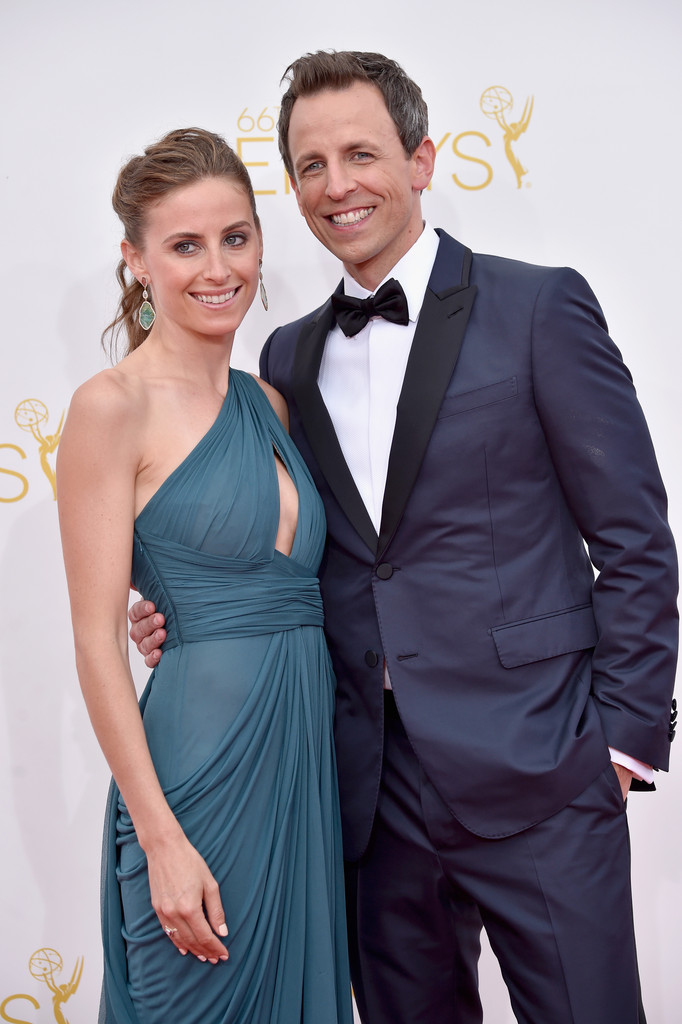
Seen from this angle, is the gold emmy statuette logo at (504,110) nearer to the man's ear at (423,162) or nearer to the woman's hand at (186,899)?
the man's ear at (423,162)

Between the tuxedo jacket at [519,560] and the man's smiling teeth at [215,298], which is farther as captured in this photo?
the man's smiling teeth at [215,298]

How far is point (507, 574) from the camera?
5.39 feet

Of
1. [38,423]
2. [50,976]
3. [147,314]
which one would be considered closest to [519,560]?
[147,314]

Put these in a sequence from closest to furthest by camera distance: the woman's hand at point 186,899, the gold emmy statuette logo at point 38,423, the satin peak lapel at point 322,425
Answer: the woman's hand at point 186,899 < the satin peak lapel at point 322,425 < the gold emmy statuette logo at point 38,423

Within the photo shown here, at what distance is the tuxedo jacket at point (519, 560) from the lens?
1608mm

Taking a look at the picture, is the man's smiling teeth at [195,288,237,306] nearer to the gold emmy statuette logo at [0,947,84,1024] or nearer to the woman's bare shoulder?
the woman's bare shoulder

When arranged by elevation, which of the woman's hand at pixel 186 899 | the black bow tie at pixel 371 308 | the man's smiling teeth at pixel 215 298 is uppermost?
the man's smiling teeth at pixel 215 298

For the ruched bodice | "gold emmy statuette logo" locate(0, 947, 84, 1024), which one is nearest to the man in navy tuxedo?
the ruched bodice

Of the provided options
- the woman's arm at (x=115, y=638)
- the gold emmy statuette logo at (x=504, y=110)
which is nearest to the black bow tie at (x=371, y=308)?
the woman's arm at (x=115, y=638)

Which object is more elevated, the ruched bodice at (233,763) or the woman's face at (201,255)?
the woman's face at (201,255)

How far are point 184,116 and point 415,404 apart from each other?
1274mm

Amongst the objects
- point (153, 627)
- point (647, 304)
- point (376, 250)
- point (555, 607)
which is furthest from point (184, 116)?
point (555, 607)

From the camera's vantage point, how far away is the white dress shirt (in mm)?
1754

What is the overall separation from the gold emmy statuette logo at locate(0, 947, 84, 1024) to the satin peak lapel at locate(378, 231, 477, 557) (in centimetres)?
169
